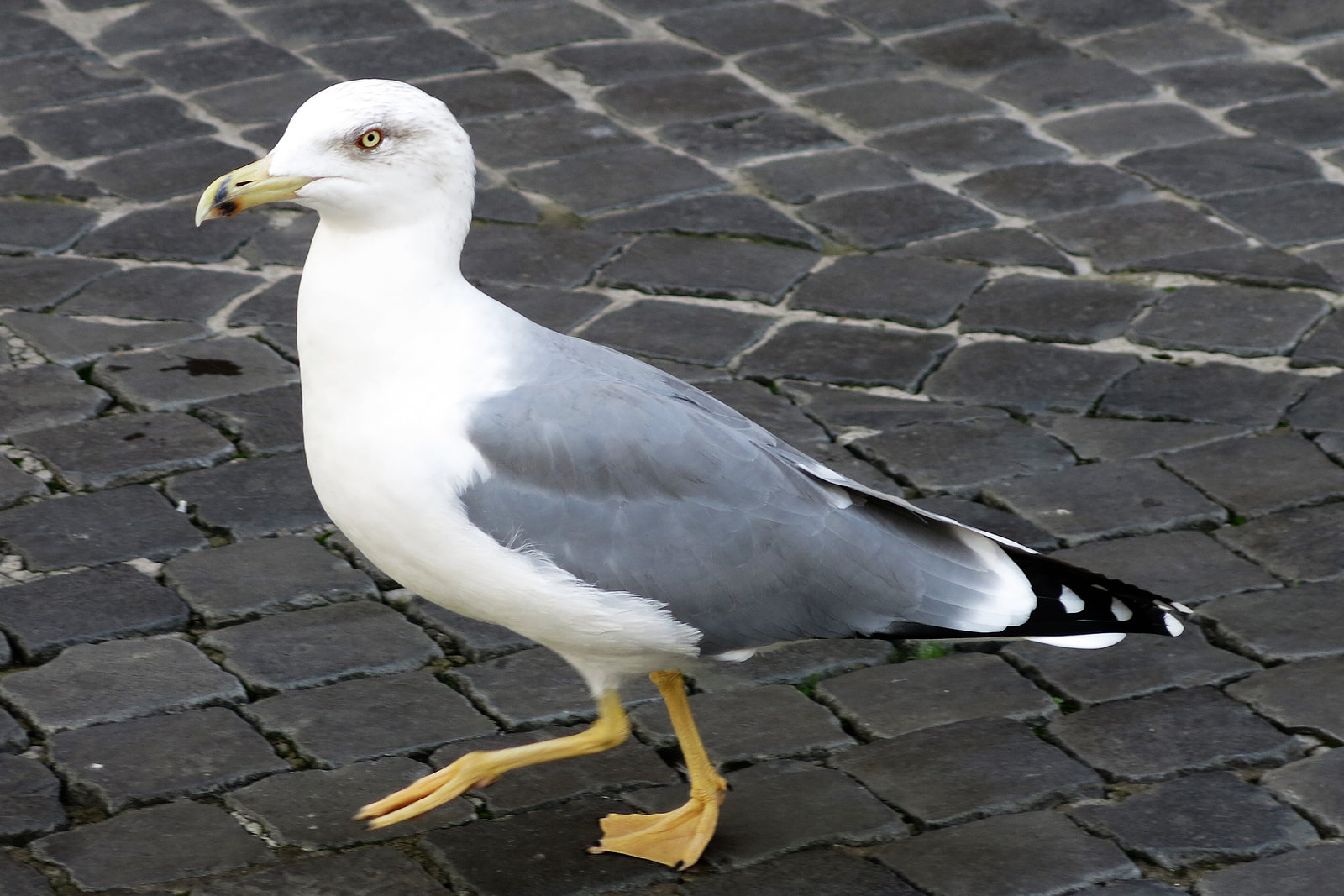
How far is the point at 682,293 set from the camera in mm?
5293

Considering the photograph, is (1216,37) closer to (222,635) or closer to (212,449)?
(212,449)

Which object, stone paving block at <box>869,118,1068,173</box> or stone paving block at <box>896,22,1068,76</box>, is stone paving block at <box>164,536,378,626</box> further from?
stone paving block at <box>896,22,1068,76</box>

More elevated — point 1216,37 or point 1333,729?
point 1216,37

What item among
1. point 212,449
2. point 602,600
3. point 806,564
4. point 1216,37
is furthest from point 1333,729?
point 1216,37

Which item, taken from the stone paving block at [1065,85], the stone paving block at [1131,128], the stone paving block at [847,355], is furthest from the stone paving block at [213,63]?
the stone paving block at [1131,128]

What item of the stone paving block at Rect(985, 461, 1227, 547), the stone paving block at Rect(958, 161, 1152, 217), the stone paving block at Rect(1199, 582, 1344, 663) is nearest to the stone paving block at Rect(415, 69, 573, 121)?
the stone paving block at Rect(958, 161, 1152, 217)

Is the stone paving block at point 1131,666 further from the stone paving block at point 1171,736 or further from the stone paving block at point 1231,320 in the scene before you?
the stone paving block at point 1231,320

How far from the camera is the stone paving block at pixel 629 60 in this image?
6625mm

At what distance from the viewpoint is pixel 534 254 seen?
5484mm

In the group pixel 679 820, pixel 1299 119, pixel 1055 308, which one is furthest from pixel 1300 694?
pixel 1299 119

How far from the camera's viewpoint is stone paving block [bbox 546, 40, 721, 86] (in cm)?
662

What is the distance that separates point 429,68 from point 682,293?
6.02 ft

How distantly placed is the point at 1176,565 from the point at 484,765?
174cm

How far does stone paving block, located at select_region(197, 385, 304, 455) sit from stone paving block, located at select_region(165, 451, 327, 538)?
7cm
